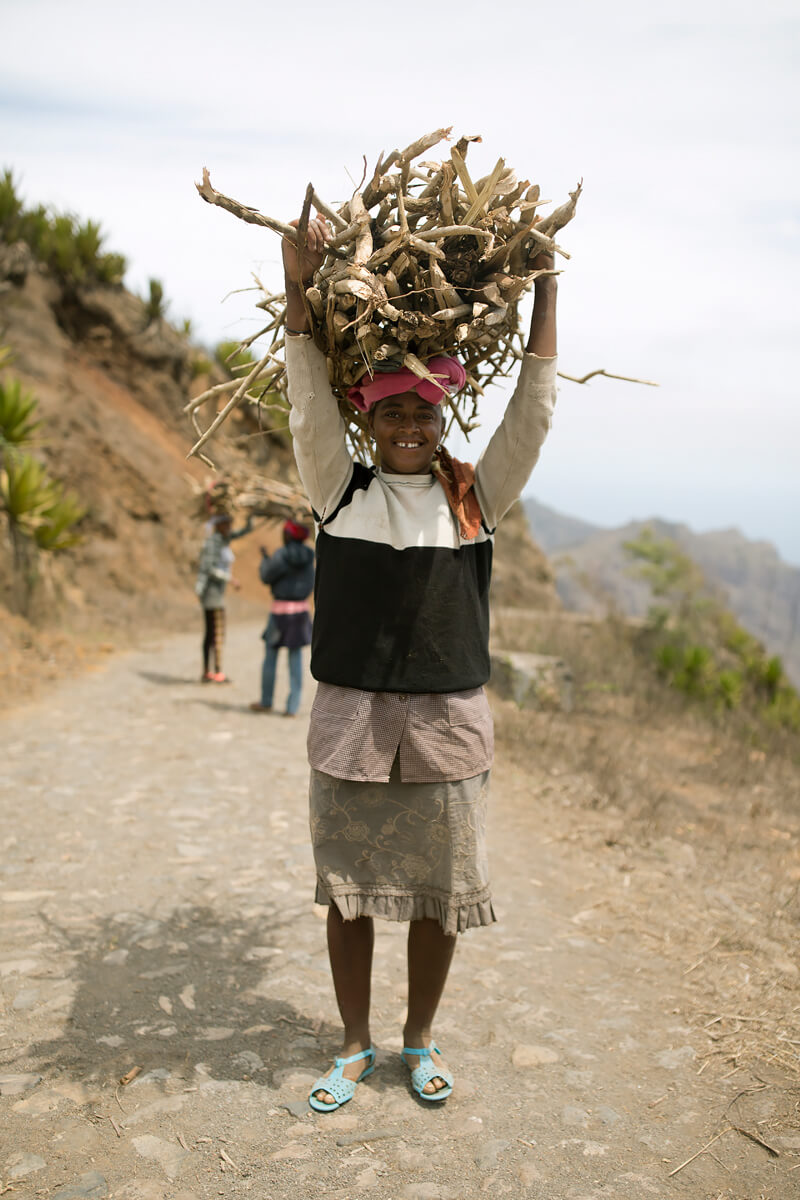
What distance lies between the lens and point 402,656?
7.52 feet

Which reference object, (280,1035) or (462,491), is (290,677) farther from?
(462,491)

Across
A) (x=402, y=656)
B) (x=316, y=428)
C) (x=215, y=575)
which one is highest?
(x=316, y=428)

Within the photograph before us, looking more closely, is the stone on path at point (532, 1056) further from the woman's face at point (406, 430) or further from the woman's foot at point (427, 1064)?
the woman's face at point (406, 430)

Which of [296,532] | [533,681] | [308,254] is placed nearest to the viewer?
[308,254]

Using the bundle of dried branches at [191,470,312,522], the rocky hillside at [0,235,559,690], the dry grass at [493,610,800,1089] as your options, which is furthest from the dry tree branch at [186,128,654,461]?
the rocky hillside at [0,235,559,690]

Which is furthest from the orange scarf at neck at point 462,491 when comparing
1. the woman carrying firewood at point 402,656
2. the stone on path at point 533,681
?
the stone on path at point 533,681

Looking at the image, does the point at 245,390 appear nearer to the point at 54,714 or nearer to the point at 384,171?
the point at 384,171

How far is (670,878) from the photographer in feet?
13.9

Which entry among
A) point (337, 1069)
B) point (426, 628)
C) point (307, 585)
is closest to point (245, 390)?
point (426, 628)

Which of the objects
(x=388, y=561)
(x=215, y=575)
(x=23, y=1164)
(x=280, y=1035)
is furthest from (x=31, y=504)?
(x=23, y=1164)

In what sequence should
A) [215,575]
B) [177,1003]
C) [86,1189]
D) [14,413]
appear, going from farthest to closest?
[14,413] < [215,575] < [177,1003] < [86,1189]

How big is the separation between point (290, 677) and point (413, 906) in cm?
493

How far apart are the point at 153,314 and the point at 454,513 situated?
1534cm

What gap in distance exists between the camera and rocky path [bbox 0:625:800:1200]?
7.06 feet
